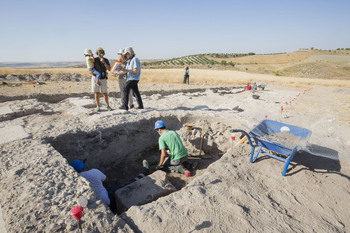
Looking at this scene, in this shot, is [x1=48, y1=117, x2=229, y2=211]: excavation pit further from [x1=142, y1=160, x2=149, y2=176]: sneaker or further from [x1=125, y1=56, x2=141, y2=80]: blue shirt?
[x1=125, y1=56, x2=141, y2=80]: blue shirt

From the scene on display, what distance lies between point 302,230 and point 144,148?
3.63 m

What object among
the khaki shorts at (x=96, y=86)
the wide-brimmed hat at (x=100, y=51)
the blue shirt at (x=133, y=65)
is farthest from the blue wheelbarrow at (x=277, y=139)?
the wide-brimmed hat at (x=100, y=51)

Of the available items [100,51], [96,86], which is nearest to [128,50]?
[100,51]

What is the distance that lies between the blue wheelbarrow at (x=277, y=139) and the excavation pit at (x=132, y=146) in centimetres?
116

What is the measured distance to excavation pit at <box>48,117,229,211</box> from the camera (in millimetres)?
4031

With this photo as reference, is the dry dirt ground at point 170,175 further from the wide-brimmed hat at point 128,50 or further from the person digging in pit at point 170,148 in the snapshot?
the wide-brimmed hat at point 128,50

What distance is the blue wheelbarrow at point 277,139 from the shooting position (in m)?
3.30

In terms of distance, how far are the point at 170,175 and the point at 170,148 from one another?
67 cm

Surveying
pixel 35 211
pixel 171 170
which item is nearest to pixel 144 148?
pixel 171 170

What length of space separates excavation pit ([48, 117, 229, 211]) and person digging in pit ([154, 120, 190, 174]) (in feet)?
0.72

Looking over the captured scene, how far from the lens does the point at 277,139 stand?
3621 millimetres

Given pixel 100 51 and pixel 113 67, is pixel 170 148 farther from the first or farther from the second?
pixel 100 51

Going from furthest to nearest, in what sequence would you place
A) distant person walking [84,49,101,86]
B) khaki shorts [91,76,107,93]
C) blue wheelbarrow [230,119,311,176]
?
khaki shorts [91,76,107,93] < distant person walking [84,49,101,86] < blue wheelbarrow [230,119,311,176]

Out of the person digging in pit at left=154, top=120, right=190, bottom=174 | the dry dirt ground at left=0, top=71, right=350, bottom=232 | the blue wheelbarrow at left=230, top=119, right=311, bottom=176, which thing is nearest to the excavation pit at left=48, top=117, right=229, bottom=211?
the dry dirt ground at left=0, top=71, right=350, bottom=232
